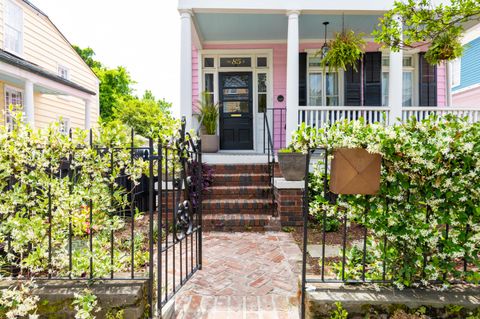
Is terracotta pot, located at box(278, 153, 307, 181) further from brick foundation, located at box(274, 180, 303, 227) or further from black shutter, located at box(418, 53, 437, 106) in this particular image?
black shutter, located at box(418, 53, 437, 106)

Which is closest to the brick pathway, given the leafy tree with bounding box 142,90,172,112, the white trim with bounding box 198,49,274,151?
the white trim with bounding box 198,49,274,151

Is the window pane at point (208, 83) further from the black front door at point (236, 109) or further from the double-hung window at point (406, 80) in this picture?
the double-hung window at point (406, 80)

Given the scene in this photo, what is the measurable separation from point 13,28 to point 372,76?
10084mm

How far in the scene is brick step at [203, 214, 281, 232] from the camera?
4.64 metres

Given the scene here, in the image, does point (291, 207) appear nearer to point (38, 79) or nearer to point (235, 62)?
point (235, 62)

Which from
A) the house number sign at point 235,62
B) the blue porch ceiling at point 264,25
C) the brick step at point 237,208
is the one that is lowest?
the brick step at point 237,208

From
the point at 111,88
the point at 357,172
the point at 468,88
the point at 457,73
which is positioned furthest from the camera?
the point at 111,88

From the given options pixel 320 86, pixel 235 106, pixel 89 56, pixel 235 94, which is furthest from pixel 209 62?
pixel 89 56

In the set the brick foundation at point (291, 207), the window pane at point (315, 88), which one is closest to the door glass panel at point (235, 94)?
the window pane at point (315, 88)

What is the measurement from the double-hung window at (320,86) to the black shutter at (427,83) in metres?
2.08

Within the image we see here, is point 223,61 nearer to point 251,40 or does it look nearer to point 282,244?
point 251,40

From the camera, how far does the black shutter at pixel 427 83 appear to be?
7738mm

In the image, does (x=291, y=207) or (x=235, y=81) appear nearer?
(x=291, y=207)

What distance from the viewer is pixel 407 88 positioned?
802 cm
